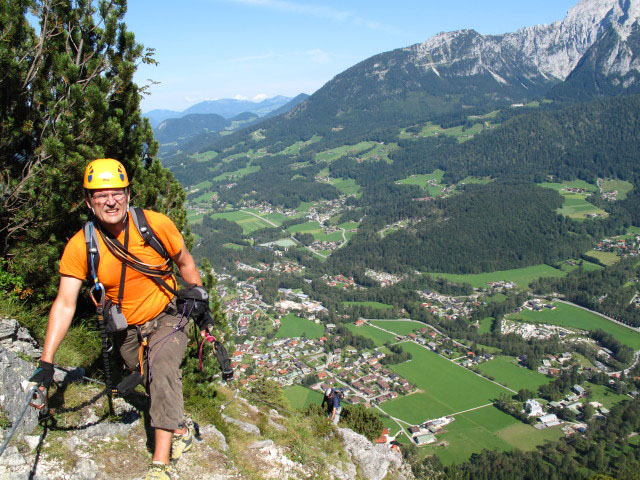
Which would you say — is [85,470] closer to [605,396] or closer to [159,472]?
[159,472]

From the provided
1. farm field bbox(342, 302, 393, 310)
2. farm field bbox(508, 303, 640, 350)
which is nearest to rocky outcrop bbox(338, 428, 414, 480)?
farm field bbox(508, 303, 640, 350)

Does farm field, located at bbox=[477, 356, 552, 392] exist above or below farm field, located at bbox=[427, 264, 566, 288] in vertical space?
below

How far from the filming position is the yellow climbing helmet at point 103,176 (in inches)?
145

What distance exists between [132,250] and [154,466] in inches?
76.5

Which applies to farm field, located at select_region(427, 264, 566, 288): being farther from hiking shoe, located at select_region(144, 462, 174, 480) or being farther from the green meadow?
hiking shoe, located at select_region(144, 462, 174, 480)

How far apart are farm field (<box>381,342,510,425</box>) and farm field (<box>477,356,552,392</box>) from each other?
1.89m

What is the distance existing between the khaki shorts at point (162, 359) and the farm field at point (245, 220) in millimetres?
105656

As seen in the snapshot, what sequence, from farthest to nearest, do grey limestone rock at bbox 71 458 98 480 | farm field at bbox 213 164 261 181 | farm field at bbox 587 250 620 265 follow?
farm field at bbox 213 164 261 181
farm field at bbox 587 250 620 265
grey limestone rock at bbox 71 458 98 480

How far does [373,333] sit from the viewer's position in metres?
55.2

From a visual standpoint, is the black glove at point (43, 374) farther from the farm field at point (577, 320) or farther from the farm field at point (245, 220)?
the farm field at point (245, 220)

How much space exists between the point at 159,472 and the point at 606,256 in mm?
100518

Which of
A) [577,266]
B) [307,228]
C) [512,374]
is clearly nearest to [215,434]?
[512,374]

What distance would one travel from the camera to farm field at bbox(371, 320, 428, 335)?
56794mm

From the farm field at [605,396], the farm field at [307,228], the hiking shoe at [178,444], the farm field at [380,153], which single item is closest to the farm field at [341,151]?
the farm field at [380,153]
